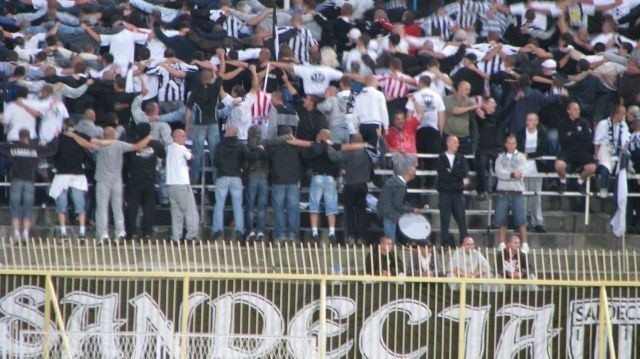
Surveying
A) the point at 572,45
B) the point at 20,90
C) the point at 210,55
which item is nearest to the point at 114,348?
the point at 20,90

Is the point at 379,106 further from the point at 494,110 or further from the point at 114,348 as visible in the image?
the point at 114,348

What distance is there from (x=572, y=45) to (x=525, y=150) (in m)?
3.36

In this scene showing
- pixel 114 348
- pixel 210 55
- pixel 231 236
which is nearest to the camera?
pixel 114 348

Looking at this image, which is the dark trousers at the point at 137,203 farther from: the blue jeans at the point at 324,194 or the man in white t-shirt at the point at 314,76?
the man in white t-shirt at the point at 314,76

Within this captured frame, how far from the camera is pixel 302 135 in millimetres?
26266

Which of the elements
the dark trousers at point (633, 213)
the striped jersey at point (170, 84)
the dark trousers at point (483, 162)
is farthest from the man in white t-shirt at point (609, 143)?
the striped jersey at point (170, 84)

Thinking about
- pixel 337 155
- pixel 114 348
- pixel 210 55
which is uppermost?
pixel 210 55

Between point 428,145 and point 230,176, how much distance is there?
3402mm

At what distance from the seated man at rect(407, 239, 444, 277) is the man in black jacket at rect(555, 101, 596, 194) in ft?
16.2

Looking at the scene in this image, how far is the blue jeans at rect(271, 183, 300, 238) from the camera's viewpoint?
25.5 meters

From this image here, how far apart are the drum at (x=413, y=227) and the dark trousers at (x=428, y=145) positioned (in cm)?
170

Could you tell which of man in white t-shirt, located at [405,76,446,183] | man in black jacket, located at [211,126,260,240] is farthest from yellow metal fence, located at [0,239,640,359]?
man in white t-shirt, located at [405,76,446,183]

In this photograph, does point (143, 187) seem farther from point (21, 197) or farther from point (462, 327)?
point (462, 327)

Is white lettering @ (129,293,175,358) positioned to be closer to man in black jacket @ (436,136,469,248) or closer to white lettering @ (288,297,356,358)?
white lettering @ (288,297,356,358)
